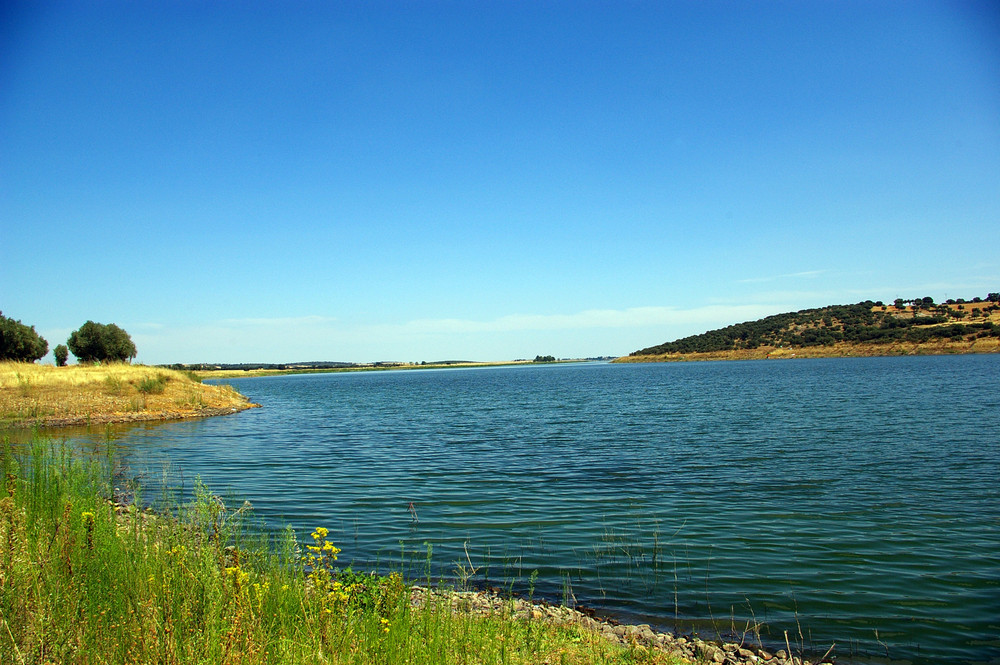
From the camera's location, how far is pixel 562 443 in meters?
30.2

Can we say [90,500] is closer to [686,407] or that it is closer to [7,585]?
[7,585]

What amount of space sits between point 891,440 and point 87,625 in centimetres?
3036

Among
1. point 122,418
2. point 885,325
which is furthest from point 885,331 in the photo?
point 122,418

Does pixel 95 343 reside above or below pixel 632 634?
above

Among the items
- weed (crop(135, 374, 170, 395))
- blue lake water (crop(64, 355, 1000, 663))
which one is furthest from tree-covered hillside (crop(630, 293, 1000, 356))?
weed (crop(135, 374, 170, 395))

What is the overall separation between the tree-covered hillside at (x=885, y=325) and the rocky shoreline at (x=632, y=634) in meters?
160

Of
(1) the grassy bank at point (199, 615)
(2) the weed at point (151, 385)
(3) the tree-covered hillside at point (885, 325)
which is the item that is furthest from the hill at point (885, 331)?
(1) the grassy bank at point (199, 615)

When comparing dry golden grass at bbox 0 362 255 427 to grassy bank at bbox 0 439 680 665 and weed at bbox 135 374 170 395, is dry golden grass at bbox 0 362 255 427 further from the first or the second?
grassy bank at bbox 0 439 680 665

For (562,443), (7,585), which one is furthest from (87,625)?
(562,443)

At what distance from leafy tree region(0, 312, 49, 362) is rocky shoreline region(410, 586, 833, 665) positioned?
8276 centimetres

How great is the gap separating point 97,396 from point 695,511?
45.8 meters

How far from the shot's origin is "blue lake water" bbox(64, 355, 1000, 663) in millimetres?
10102

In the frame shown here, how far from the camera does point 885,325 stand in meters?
160

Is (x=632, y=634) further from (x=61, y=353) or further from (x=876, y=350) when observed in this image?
(x=876, y=350)
